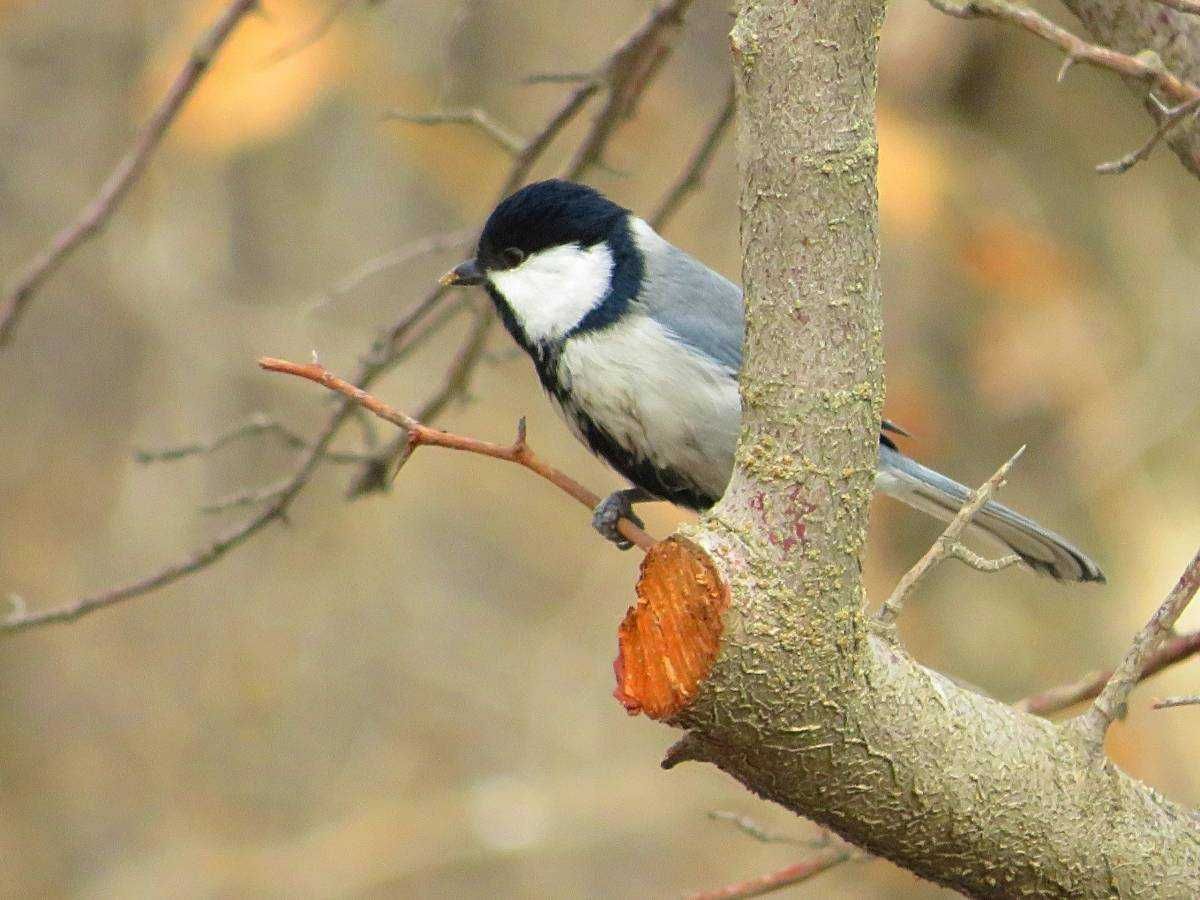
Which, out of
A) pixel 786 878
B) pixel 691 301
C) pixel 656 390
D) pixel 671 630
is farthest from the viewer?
pixel 691 301

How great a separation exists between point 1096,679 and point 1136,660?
1.60ft

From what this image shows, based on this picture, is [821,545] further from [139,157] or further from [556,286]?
[139,157]

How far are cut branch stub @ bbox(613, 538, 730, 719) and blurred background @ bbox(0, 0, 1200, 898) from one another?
333 cm

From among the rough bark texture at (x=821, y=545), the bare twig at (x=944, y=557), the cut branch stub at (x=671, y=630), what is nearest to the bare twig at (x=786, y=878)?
the rough bark texture at (x=821, y=545)

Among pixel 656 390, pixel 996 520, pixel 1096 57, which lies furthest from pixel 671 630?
pixel 996 520

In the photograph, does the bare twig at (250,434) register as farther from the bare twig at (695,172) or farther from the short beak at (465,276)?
the bare twig at (695,172)

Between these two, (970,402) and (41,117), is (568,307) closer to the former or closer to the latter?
(970,402)

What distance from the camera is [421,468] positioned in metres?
5.09

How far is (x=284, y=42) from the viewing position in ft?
15.0

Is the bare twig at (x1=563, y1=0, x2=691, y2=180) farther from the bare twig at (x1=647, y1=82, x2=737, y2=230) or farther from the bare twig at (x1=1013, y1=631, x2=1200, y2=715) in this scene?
the bare twig at (x1=1013, y1=631, x2=1200, y2=715)

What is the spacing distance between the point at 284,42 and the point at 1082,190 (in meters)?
2.49

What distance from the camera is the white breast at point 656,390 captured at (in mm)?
2549

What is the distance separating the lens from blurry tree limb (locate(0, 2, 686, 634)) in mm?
2580

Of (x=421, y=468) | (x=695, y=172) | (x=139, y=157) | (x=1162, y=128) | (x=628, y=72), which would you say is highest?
(x=1162, y=128)
